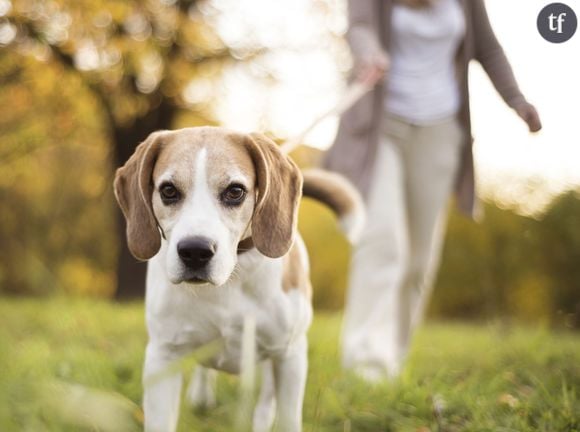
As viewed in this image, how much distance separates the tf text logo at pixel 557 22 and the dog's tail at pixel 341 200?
3.61 ft

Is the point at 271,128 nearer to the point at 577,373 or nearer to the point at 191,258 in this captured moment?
the point at 577,373

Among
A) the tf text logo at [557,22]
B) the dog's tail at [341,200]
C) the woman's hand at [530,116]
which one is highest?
the tf text logo at [557,22]

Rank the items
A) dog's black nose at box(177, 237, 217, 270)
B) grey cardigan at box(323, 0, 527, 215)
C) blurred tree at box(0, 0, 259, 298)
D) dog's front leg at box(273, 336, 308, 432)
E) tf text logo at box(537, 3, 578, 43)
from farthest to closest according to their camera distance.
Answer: blurred tree at box(0, 0, 259, 298)
grey cardigan at box(323, 0, 527, 215)
tf text logo at box(537, 3, 578, 43)
dog's front leg at box(273, 336, 308, 432)
dog's black nose at box(177, 237, 217, 270)

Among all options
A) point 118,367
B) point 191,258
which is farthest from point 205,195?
point 118,367

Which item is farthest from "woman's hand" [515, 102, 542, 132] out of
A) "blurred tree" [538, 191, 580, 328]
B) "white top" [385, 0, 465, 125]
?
"blurred tree" [538, 191, 580, 328]

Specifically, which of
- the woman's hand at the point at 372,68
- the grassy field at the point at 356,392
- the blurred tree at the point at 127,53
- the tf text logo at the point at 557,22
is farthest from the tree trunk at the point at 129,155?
the tf text logo at the point at 557,22

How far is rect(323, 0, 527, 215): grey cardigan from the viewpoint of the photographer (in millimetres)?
3975

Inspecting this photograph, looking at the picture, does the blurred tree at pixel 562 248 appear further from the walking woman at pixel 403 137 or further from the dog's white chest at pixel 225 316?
the dog's white chest at pixel 225 316

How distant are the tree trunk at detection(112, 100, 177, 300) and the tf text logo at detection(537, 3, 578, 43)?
24.9ft

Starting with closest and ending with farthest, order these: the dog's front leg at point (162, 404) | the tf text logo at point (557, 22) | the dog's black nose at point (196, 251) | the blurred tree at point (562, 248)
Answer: the dog's black nose at point (196, 251) → the dog's front leg at point (162, 404) → the tf text logo at point (557, 22) → the blurred tree at point (562, 248)

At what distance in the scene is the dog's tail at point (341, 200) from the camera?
3.18 meters

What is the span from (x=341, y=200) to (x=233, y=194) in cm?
104

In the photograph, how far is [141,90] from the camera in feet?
34.8

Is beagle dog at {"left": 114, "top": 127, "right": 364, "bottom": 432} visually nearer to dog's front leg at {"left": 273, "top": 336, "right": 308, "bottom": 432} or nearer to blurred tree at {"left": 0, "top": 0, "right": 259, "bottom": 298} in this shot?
dog's front leg at {"left": 273, "top": 336, "right": 308, "bottom": 432}
